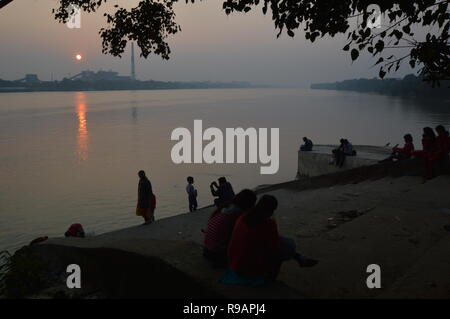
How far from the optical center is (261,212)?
437cm

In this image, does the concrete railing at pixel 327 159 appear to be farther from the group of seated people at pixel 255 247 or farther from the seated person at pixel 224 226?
the group of seated people at pixel 255 247

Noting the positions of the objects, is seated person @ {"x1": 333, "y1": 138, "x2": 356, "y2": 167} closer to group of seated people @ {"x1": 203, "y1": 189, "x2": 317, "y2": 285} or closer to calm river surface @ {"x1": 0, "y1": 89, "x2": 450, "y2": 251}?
calm river surface @ {"x1": 0, "y1": 89, "x2": 450, "y2": 251}

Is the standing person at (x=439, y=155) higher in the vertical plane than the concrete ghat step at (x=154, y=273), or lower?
higher

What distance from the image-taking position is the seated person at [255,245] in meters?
4.35

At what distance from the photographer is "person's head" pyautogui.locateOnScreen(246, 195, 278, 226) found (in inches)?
171

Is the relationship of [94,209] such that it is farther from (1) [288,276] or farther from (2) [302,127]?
(2) [302,127]

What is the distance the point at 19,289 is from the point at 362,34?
5.57 metres

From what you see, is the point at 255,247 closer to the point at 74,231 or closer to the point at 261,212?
the point at 261,212

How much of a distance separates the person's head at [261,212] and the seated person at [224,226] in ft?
1.04

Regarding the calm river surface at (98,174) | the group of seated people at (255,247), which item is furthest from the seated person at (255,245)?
the calm river surface at (98,174)

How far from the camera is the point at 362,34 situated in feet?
17.7

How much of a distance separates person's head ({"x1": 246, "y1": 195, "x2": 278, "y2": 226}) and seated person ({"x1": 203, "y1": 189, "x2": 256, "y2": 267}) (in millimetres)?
318

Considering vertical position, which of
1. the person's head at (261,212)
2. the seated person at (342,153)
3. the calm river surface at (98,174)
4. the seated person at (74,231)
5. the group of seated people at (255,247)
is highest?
the person's head at (261,212)
